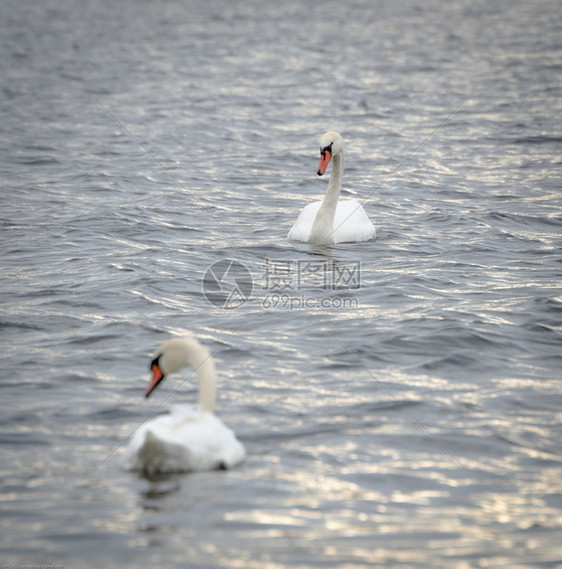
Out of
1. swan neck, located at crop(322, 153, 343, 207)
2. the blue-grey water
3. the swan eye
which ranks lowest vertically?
the blue-grey water

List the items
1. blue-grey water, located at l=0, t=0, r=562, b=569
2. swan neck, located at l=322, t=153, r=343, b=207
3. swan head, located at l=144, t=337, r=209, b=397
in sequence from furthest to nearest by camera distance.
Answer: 1. swan neck, located at l=322, t=153, r=343, b=207
2. swan head, located at l=144, t=337, r=209, b=397
3. blue-grey water, located at l=0, t=0, r=562, b=569

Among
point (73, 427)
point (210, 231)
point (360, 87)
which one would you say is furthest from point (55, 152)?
point (73, 427)

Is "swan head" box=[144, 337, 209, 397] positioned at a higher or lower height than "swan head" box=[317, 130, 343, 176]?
lower

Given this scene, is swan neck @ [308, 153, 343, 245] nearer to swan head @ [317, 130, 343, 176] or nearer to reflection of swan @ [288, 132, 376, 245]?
reflection of swan @ [288, 132, 376, 245]

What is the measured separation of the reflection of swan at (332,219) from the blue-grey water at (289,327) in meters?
0.30

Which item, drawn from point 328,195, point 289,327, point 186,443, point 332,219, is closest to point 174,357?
point 186,443

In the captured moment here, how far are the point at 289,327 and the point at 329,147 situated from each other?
13.5ft

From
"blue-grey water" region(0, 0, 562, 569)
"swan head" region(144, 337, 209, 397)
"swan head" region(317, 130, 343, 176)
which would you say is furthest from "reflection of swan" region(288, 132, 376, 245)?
"swan head" region(144, 337, 209, 397)

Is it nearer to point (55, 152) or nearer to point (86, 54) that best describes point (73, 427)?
point (55, 152)

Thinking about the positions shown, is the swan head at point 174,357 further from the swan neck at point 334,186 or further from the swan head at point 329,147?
the swan head at point 329,147

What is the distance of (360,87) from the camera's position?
26656mm

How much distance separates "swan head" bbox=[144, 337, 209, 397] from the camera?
644 centimetres

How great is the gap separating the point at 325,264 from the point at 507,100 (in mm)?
14160

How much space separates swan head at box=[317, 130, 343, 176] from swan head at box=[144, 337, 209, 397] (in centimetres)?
624
